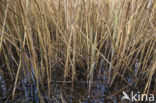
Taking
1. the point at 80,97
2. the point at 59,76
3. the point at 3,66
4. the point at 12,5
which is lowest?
the point at 80,97

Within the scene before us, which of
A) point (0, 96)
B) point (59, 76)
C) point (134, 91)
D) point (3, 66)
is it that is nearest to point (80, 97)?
point (59, 76)

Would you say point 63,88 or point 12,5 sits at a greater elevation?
point 12,5

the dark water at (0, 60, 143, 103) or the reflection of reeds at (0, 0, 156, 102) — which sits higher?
the reflection of reeds at (0, 0, 156, 102)

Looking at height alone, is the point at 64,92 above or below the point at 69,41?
below

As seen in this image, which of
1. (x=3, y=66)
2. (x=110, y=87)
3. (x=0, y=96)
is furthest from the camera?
(x=3, y=66)

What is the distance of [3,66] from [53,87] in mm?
457

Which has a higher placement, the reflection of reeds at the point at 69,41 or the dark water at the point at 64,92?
the reflection of reeds at the point at 69,41

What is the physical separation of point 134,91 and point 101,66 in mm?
326

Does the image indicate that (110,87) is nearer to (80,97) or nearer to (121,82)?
(121,82)

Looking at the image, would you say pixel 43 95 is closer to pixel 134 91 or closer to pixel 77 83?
pixel 77 83

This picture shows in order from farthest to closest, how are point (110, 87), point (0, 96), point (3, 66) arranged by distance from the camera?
point (3, 66)
point (110, 87)
point (0, 96)

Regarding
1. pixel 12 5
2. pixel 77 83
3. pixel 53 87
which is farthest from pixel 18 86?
pixel 12 5

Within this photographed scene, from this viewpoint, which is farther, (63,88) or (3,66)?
(3,66)

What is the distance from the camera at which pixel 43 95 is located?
79 cm
